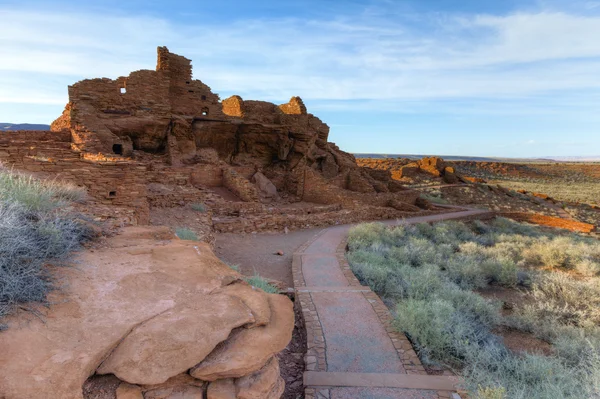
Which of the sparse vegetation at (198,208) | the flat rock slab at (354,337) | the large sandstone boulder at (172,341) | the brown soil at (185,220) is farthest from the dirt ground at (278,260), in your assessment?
the large sandstone boulder at (172,341)

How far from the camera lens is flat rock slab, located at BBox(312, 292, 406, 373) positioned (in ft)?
12.5

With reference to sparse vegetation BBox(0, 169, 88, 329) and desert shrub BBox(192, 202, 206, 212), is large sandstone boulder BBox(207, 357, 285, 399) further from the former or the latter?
desert shrub BBox(192, 202, 206, 212)

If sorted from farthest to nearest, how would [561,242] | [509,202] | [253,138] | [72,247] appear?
[509,202] < [253,138] < [561,242] < [72,247]

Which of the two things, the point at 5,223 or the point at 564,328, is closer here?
the point at 5,223

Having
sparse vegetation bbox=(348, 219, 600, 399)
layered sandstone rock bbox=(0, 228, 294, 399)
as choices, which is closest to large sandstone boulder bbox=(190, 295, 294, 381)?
layered sandstone rock bbox=(0, 228, 294, 399)

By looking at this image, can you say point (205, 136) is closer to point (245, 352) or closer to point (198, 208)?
point (198, 208)

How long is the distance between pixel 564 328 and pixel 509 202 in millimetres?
21803

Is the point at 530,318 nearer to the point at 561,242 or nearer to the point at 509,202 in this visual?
the point at 561,242

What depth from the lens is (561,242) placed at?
12125 mm

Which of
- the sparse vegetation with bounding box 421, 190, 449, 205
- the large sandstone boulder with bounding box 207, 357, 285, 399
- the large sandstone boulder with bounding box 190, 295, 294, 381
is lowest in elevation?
the sparse vegetation with bounding box 421, 190, 449, 205

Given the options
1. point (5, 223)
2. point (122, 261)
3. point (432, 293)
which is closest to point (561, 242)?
point (432, 293)

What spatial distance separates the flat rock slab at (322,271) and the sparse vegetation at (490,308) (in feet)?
1.64

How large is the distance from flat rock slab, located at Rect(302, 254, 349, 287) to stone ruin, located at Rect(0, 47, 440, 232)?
3546mm

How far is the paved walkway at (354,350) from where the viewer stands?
336 cm
